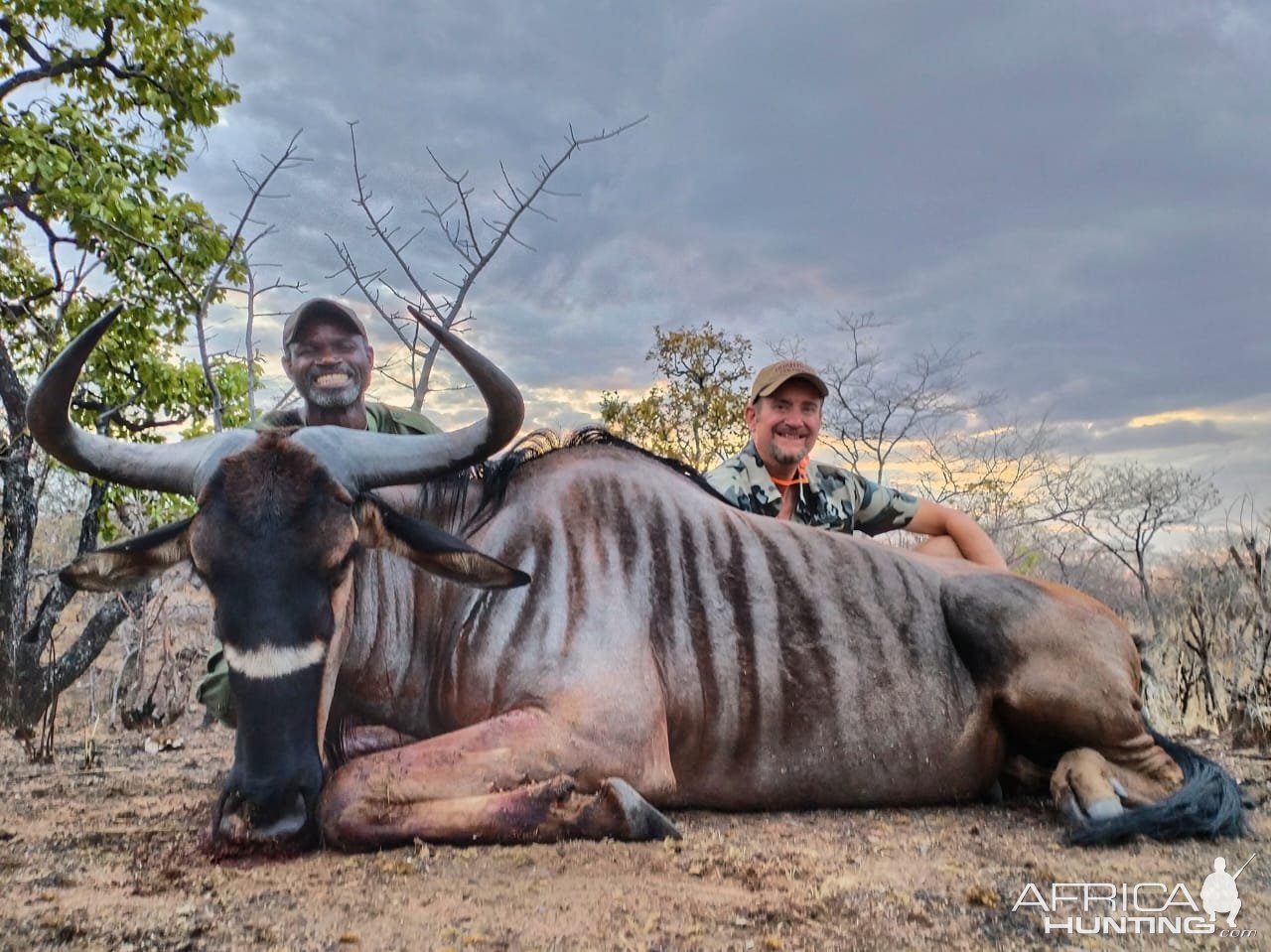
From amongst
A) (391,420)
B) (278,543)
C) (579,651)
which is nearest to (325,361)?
(391,420)

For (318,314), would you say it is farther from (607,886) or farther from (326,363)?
(607,886)

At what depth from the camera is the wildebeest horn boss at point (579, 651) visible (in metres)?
3.04

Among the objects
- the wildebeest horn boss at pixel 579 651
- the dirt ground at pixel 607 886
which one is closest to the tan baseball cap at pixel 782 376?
the wildebeest horn boss at pixel 579 651

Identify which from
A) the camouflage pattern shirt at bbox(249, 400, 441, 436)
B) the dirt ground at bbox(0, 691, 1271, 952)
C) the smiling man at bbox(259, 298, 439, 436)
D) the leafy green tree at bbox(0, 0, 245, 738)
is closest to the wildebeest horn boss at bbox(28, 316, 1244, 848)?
the dirt ground at bbox(0, 691, 1271, 952)

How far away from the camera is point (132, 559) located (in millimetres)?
3514

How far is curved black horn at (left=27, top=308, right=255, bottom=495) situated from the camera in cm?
330

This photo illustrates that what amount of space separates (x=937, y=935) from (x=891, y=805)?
5.73ft

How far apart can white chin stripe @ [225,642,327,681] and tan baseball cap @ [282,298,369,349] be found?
2.56 meters

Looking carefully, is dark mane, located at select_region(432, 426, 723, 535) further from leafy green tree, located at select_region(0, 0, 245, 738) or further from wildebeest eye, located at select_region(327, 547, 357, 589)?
leafy green tree, located at select_region(0, 0, 245, 738)

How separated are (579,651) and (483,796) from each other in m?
0.64

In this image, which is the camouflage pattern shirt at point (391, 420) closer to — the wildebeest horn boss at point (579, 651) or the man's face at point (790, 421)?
the wildebeest horn boss at point (579, 651)

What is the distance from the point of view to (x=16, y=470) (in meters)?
11.0

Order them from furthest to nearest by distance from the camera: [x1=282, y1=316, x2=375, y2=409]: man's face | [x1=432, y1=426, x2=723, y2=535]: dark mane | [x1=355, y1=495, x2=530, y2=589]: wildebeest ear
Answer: [x1=282, y1=316, x2=375, y2=409]: man's face → [x1=432, y1=426, x2=723, y2=535]: dark mane → [x1=355, y1=495, x2=530, y2=589]: wildebeest ear

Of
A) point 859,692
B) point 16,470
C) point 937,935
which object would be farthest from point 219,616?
point 16,470
